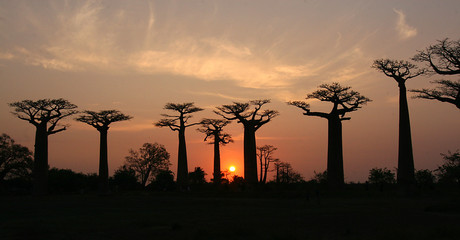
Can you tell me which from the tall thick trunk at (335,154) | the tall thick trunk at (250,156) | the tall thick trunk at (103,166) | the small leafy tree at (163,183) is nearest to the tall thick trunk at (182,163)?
the small leafy tree at (163,183)

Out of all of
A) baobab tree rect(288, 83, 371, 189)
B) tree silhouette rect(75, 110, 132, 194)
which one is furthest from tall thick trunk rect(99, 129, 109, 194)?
A: baobab tree rect(288, 83, 371, 189)

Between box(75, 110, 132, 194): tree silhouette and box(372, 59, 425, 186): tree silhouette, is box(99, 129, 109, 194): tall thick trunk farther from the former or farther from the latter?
box(372, 59, 425, 186): tree silhouette

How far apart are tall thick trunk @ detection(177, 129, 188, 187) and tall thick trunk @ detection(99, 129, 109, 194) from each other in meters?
8.15

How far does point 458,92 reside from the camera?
29281 mm

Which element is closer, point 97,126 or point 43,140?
point 43,140

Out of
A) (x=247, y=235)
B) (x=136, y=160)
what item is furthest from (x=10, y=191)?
(x=247, y=235)

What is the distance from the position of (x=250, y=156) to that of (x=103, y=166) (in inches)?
570

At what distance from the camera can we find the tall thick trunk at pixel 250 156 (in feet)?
146

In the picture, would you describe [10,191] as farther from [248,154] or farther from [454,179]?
[454,179]

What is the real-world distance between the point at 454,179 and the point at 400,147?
11541 millimetres

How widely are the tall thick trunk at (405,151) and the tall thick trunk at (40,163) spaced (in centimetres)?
3015

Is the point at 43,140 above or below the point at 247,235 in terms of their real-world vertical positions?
above

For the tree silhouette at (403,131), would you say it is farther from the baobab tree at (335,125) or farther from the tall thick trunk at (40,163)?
the tall thick trunk at (40,163)

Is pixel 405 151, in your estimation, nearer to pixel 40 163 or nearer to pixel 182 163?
pixel 182 163
